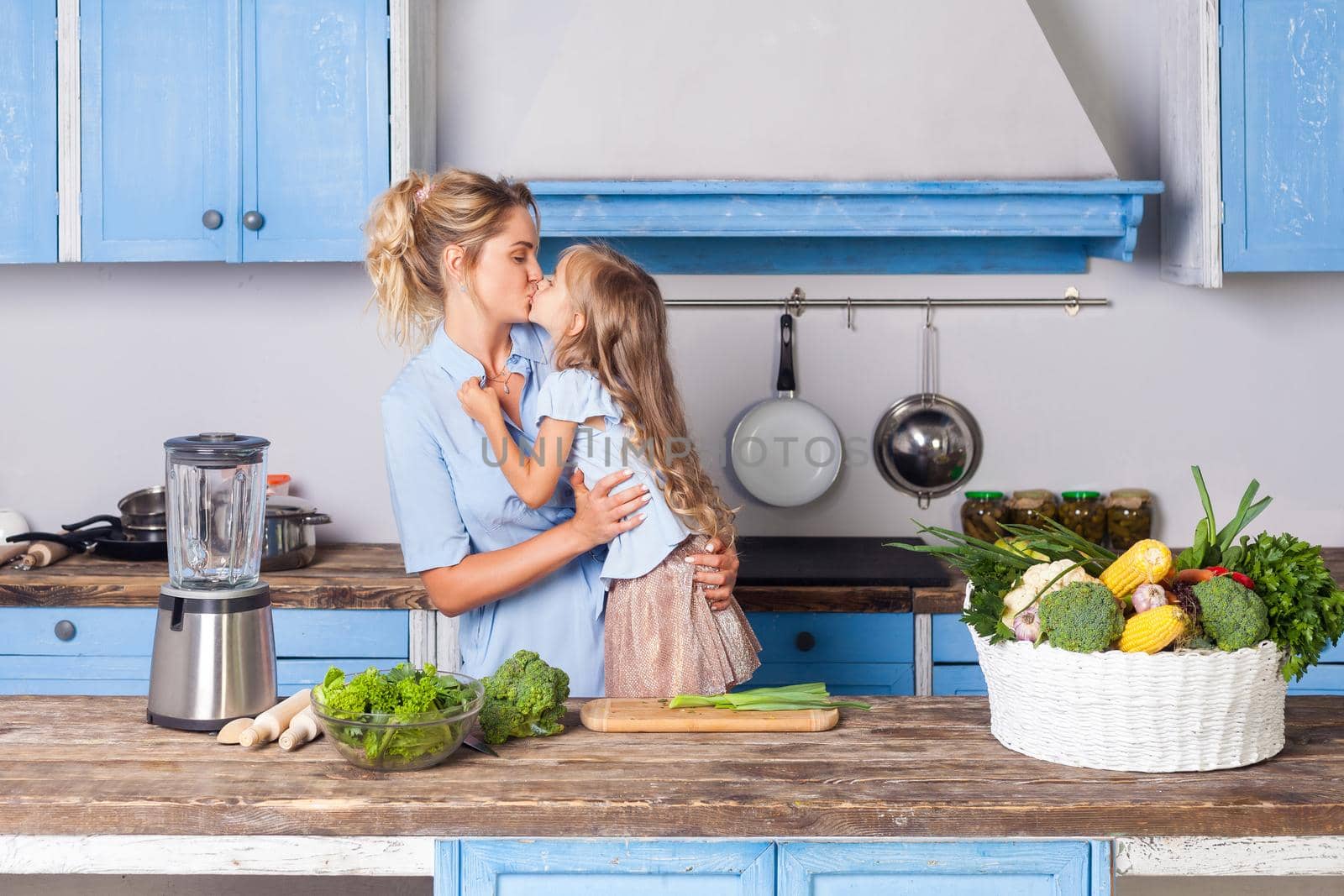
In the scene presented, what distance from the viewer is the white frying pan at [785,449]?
344cm

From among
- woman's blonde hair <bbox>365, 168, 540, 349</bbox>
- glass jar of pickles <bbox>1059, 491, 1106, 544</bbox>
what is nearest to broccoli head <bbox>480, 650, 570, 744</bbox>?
woman's blonde hair <bbox>365, 168, 540, 349</bbox>

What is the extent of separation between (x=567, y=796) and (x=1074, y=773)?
24.0 inches

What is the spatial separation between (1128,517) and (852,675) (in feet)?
3.14

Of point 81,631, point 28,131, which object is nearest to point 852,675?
point 81,631

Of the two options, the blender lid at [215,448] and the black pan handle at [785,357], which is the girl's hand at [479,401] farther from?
the black pan handle at [785,357]

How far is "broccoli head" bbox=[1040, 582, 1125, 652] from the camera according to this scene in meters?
1.45

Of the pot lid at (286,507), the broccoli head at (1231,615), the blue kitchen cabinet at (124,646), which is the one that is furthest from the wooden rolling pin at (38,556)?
the broccoli head at (1231,615)

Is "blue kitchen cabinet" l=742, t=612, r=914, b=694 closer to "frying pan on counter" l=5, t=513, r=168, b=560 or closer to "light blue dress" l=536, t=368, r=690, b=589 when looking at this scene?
"light blue dress" l=536, t=368, r=690, b=589

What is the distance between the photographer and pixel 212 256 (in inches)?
122

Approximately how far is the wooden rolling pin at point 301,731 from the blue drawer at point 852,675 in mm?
1456

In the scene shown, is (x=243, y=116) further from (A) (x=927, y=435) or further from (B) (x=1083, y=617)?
(B) (x=1083, y=617)

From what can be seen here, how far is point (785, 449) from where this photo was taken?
344cm

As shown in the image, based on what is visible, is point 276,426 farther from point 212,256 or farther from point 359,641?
point 359,641

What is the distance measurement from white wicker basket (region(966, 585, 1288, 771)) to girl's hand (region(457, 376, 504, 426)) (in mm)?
→ 969
